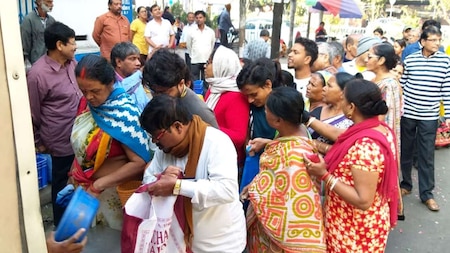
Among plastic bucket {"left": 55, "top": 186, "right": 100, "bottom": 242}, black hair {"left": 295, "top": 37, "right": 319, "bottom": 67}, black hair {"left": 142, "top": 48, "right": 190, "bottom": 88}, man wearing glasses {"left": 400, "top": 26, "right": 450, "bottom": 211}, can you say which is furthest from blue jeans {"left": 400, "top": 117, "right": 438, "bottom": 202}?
plastic bucket {"left": 55, "top": 186, "right": 100, "bottom": 242}

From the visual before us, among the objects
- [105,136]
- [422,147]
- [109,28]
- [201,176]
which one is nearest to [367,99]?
[201,176]

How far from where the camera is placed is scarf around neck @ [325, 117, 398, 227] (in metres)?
2.19

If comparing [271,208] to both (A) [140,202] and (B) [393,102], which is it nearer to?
(A) [140,202]

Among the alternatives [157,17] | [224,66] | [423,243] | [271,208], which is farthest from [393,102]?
[157,17]

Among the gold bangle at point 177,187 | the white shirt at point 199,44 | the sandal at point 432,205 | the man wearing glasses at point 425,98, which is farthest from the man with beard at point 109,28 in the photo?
the gold bangle at point 177,187

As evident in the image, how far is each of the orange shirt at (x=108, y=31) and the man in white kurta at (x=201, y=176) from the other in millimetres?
4484

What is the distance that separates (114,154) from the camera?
89.0 inches

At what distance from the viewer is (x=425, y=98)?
4.40 m

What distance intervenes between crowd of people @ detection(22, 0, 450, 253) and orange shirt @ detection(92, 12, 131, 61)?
2.83m

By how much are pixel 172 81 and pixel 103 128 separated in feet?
1.57

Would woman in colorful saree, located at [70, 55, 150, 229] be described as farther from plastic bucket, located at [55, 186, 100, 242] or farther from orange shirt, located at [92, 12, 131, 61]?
orange shirt, located at [92, 12, 131, 61]

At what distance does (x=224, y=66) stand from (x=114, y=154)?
42.3 inches

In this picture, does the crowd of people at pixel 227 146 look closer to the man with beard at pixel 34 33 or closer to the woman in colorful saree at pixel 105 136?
the woman in colorful saree at pixel 105 136

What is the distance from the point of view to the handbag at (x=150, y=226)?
5.91 feet
